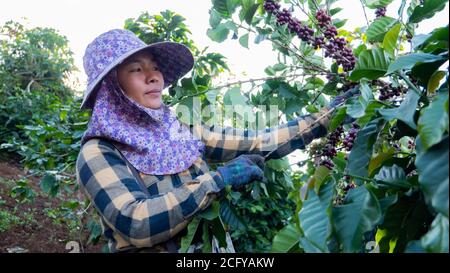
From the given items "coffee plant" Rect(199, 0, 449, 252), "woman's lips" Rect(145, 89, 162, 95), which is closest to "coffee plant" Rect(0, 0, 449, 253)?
"coffee plant" Rect(199, 0, 449, 252)

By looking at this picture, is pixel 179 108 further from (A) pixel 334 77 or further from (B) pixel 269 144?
(A) pixel 334 77

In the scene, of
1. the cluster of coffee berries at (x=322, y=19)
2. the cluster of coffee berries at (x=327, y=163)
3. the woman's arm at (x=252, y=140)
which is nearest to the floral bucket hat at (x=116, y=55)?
the woman's arm at (x=252, y=140)

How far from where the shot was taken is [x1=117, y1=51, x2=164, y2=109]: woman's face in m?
1.27

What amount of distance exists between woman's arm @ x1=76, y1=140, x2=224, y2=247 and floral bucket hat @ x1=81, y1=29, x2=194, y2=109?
0.93 ft

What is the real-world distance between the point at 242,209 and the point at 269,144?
195 centimetres

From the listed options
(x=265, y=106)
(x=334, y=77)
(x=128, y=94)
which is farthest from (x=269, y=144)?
(x=128, y=94)

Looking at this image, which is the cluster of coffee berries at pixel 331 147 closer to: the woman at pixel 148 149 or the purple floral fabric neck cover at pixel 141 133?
the woman at pixel 148 149

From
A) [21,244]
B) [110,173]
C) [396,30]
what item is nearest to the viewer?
[396,30]

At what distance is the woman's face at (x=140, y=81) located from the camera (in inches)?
50.0

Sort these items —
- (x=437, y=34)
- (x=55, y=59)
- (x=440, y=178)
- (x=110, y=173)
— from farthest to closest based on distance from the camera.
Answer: (x=55, y=59)
(x=110, y=173)
(x=437, y=34)
(x=440, y=178)

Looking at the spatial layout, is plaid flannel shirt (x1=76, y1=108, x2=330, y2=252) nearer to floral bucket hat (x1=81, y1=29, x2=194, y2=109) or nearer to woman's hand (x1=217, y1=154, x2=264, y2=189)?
woman's hand (x1=217, y1=154, x2=264, y2=189)

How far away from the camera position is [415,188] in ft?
2.05

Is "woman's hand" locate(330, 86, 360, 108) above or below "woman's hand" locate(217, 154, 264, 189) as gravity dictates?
above

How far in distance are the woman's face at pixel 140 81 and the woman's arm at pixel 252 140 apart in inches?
7.6
